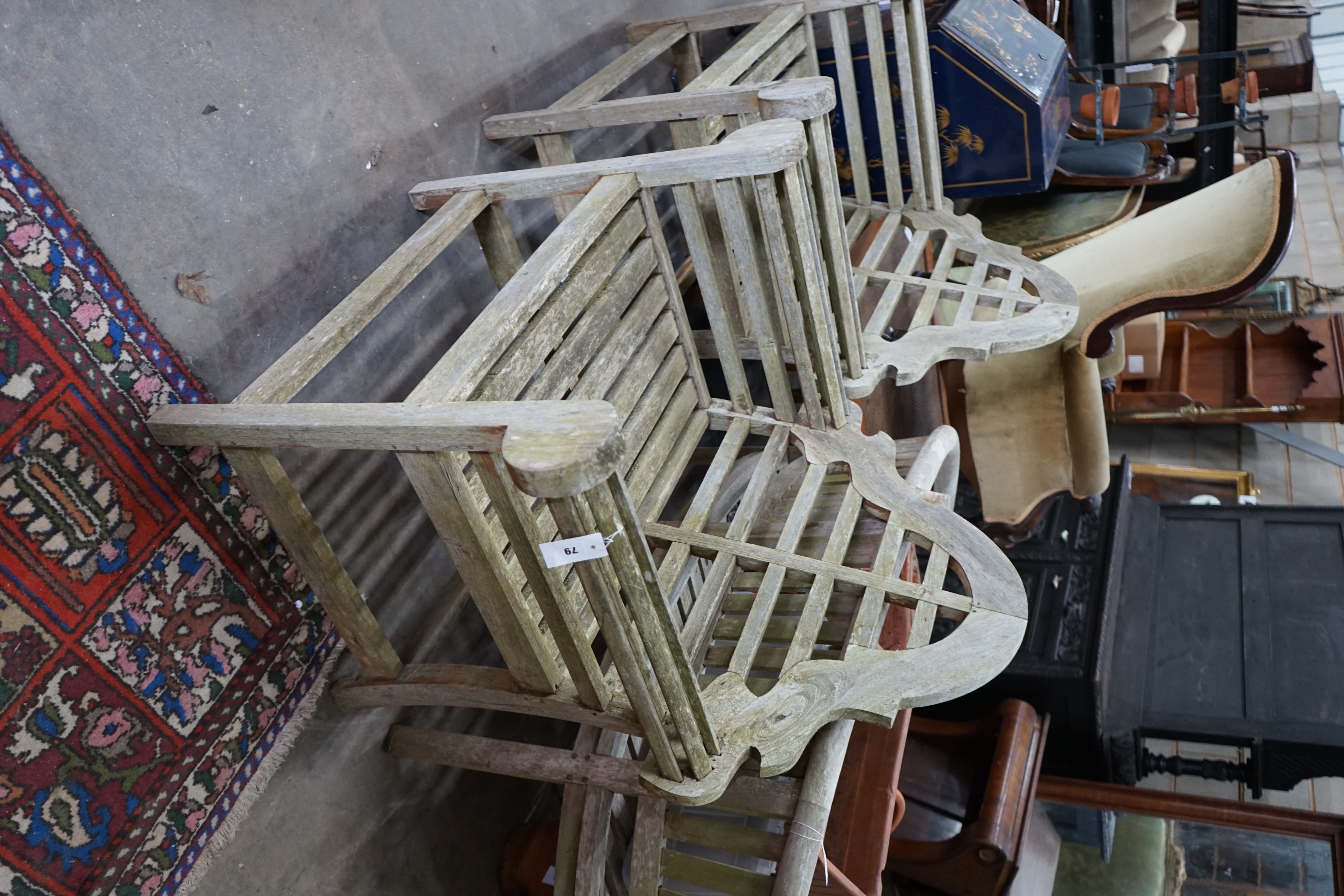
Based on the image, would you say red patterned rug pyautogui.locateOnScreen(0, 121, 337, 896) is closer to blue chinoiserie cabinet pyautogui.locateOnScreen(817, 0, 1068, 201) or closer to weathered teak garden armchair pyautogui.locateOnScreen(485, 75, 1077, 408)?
weathered teak garden armchair pyautogui.locateOnScreen(485, 75, 1077, 408)

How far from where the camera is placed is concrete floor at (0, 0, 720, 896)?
1.51 m

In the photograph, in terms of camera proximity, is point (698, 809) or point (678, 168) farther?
point (698, 809)

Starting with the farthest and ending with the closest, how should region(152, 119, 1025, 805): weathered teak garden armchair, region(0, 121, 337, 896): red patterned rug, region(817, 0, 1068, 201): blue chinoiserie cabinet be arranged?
region(817, 0, 1068, 201): blue chinoiserie cabinet, region(0, 121, 337, 896): red patterned rug, region(152, 119, 1025, 805): weathered teak garden armchair

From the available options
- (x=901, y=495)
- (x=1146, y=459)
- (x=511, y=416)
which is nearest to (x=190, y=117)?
(x=511, y=416)

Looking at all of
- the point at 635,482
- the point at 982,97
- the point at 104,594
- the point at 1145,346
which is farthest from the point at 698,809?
the point at 1145,346

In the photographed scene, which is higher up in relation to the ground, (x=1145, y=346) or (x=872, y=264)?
(x=872, y=264)

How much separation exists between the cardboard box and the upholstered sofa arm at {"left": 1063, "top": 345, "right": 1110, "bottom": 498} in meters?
1.13

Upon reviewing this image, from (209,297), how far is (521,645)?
33.1 inches

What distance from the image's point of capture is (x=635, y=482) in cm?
175

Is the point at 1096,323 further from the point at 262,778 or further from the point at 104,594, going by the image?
the point at 104,594

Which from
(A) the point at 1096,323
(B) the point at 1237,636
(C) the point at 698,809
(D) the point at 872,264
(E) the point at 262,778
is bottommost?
(B) the point at 1237,636

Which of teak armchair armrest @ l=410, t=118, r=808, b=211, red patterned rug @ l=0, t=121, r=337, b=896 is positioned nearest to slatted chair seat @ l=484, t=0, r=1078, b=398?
teak armchair armrest @ l=410, t=118, r=808, b=211

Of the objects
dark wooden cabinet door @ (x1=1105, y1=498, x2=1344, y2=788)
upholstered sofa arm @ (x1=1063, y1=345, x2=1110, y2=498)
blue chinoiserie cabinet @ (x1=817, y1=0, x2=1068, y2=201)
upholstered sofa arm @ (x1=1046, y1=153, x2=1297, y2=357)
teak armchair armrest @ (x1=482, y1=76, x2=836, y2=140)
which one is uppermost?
teak armchair armrest @ (x1=482, y1=76, x2=836, y2=140)

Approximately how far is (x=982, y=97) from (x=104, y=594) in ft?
8.78
